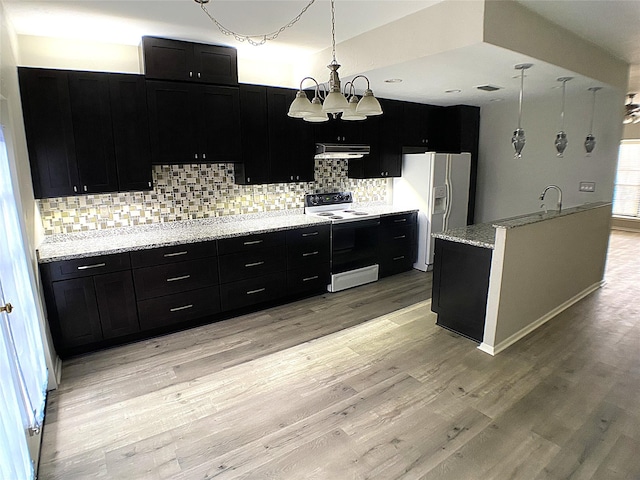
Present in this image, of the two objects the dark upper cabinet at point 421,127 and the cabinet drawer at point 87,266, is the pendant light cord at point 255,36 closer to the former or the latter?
the cabinet drawer at point 87,266

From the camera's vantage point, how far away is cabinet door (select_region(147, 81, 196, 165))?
3.32 meters

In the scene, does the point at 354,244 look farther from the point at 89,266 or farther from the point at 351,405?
the point at 89,266

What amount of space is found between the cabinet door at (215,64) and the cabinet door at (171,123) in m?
0.20

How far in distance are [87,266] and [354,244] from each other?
286 cm

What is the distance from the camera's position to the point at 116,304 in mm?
3107

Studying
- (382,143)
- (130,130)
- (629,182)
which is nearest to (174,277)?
(130,130)

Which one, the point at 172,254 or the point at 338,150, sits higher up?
the point at 338,150

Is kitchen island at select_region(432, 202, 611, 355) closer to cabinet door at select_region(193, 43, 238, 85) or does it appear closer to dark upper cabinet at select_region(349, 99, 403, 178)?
dark upper cabinet at select_region(349, 99, 403, 178)

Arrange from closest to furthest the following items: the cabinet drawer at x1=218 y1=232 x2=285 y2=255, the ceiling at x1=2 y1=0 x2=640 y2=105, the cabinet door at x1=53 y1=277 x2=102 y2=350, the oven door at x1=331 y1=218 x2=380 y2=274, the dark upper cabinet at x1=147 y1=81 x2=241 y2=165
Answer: the ceiling at x1=2 y1=0 x2=640 y2=105, the cabinet door at x1=53 y1=277 x2=102 y2=350, the dark upper cabinet at x1=147 y1=81 x2=241 y2=165, the cabinet drawer at x1=218 y1=232 x2=285 y2=255, the oven door at x1=331 y1=218 x2=380 y2=274

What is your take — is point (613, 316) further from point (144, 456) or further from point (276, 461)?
point (144, 456)

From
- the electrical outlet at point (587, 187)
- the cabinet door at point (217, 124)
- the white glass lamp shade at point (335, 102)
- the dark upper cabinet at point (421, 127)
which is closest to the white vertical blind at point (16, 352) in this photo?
the cabinet door at point (217, 124)

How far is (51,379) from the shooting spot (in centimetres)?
262

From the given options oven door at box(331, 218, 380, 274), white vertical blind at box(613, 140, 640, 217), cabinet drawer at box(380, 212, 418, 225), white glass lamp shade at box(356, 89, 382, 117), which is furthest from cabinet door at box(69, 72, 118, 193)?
white vertical blind at box(613, 140, 640, 217)

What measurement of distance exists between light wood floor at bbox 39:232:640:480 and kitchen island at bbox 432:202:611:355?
189 millimetres
